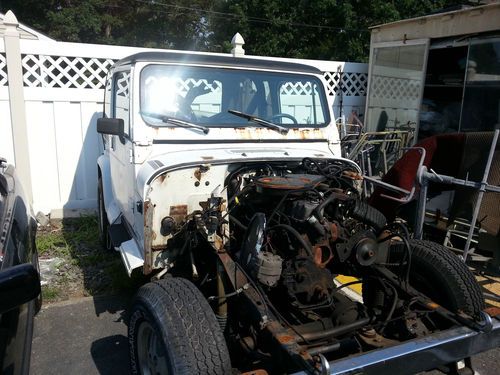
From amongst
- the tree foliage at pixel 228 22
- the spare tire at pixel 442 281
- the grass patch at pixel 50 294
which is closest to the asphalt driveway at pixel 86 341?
the grass patch at pixel 50 294

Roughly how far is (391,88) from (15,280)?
7.43m

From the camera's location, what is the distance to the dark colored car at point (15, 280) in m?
1.62

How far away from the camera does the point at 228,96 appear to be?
3738 millimetres

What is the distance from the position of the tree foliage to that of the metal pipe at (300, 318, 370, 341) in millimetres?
14446

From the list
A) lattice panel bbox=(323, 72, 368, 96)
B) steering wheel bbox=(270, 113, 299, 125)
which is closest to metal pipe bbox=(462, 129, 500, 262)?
steering wheel bbox=(270, 113, 299, 125)

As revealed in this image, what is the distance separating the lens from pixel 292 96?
3.99 metres

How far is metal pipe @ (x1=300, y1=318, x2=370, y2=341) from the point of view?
2291 millimetres

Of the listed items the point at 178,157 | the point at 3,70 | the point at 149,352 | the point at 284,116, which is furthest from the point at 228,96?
the point at 3,70

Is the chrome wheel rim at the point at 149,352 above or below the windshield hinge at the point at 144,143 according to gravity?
below

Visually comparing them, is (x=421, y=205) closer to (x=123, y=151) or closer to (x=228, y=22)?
(x=123, y=151)

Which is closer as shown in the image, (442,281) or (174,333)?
(174,333)

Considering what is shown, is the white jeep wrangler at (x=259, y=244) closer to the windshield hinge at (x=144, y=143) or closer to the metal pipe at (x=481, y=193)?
Answer: the windshield hinge at (x=144, y=143)

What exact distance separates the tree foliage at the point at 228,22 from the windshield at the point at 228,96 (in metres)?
12.4

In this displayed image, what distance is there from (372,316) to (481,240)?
1.72 meters
